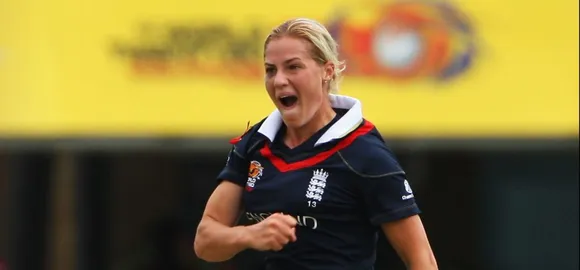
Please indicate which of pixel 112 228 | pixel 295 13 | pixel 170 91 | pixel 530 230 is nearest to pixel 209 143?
pixel 170 91

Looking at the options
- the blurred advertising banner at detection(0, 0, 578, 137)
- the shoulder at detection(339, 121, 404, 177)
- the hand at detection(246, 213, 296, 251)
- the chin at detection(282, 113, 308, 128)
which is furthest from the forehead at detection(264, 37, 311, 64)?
the blurred advertising banner at detection(0, 0, 578, 137)

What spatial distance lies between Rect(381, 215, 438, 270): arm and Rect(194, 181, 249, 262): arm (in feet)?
1.38

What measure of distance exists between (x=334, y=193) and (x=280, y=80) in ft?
1.13

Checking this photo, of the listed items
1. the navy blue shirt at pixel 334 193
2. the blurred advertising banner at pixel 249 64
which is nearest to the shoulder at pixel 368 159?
the navy blue shirt at pixel 334 193

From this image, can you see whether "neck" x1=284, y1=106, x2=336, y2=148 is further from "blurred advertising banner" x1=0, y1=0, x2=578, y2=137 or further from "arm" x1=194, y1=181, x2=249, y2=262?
"blurred advertising banner" x1=0, y1=0, x2=578, y2=137

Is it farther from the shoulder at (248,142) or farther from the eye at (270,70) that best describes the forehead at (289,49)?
the shoulder at (248,142)

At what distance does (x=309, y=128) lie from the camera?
343 cm

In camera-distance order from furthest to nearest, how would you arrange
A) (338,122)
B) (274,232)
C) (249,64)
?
(249,64) → (338,122) → (274,232)

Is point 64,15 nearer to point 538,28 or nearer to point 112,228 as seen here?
point 112,228

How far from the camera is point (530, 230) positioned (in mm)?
8992

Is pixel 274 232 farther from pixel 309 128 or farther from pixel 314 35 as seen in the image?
pixel 314 35

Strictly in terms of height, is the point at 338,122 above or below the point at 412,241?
above

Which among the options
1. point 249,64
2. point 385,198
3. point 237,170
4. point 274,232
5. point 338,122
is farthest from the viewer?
point 249,64

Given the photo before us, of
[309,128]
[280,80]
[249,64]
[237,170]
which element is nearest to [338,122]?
[309,128]
